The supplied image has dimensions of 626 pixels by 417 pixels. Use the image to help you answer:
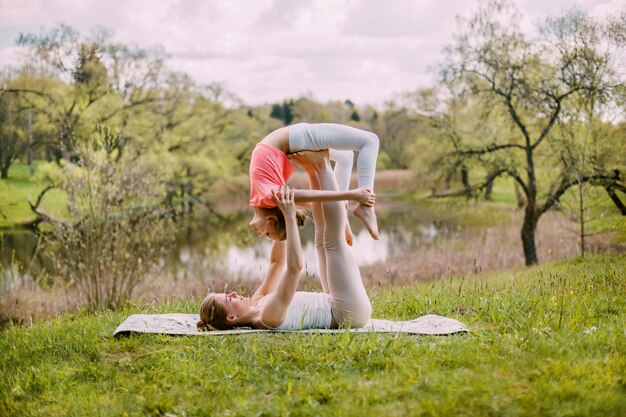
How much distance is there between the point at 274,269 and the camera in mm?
4797

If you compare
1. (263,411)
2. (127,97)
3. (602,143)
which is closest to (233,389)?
(263,411)

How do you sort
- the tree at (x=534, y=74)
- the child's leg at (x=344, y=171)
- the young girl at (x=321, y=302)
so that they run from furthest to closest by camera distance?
1. the tree at (x=534, y=74)
2. the child's leg at (x=344, y=171)
3. the young girl at (x=321, y=302)

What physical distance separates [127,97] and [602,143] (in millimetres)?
20310

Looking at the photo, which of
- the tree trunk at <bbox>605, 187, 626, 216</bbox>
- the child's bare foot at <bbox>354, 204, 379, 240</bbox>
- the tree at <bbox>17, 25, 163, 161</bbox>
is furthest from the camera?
the tree at <bbox>17, 25, 163, 161</bbox>

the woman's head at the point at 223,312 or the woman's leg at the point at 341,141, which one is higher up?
the woman's leg at the point at 341,141

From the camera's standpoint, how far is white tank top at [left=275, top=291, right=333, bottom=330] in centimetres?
451

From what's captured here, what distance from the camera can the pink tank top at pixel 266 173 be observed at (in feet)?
14.6

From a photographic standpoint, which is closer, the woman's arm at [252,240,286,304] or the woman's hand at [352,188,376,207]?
the woman's hand at [352,188,376,207]

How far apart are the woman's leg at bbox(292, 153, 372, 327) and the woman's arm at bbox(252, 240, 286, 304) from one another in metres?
0.48

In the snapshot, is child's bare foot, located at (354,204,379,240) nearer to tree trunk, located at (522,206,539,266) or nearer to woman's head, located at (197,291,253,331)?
woman's head, located at (197,291,253,331)

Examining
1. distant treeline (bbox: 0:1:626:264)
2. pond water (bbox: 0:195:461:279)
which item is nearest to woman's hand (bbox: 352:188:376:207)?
distant treeline (bbox: 0:1:626:264)

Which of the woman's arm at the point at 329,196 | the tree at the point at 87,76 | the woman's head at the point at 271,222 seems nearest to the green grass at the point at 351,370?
the woman's head at the point at 271,222

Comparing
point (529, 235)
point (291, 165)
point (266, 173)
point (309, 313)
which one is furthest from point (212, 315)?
point (529, 235)

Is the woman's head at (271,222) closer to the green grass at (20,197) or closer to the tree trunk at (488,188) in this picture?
the tree trunk at (488,188)
